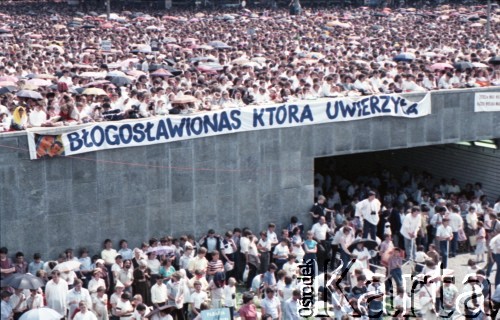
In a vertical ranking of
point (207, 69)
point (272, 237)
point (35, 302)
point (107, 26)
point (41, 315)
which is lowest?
point (272, 237)

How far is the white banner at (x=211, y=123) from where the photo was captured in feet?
71.5

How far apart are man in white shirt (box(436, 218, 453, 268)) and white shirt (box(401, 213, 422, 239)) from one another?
0.50 metres

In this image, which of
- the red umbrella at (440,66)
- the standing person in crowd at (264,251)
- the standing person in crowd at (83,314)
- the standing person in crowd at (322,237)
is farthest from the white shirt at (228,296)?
the red umbrella at (440,66)

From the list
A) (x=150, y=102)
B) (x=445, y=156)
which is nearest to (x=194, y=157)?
(x=150, y=102)

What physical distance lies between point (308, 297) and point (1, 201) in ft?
20.5

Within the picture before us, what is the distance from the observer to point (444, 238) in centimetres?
2427

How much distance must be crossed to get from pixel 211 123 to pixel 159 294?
17.8 feet

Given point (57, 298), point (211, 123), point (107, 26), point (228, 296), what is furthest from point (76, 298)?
point (107, 26)

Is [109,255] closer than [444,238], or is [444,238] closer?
[109,255]

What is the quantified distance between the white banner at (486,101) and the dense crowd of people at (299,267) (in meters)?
2.24

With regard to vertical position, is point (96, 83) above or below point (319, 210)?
above

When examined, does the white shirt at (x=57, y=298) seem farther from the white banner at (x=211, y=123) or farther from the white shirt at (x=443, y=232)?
the white shirt at (x=443, y=232)

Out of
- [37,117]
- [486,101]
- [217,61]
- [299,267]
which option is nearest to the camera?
[299,267]

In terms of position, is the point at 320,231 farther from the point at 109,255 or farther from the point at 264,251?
the point at 109,255
